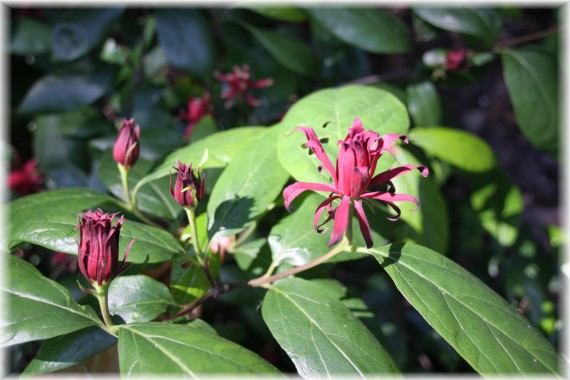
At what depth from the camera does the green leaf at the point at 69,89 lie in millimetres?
1797

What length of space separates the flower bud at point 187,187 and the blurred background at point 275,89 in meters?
0.59

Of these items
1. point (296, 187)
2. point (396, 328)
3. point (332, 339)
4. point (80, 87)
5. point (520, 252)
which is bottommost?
point (396, 328)

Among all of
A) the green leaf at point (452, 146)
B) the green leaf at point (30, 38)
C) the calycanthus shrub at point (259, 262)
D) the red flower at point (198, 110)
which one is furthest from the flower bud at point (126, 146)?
the green leaf at point (30, 38)

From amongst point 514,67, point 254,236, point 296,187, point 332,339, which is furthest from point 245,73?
point 332,339

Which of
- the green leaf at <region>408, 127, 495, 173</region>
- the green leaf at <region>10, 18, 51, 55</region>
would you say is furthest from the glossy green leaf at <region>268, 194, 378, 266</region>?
the green leaf at <region>10, 18, 51, 55</region>

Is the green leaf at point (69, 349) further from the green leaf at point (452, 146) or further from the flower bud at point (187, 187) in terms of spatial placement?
the green leaf at point (452, 146)

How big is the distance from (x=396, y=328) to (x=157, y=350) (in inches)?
45.7

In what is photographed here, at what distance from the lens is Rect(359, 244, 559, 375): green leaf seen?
2.52 ft

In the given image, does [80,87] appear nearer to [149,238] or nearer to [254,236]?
[254,236]

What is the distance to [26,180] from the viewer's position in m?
1.86

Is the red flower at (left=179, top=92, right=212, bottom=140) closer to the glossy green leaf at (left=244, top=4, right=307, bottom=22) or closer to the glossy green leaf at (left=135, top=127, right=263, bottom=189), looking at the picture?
the glossy green leaf at (left=244, top=4, right=307, bottom=22)

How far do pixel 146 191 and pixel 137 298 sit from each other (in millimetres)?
331

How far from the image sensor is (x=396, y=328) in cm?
180

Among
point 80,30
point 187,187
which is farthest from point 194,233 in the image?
point 80,30
